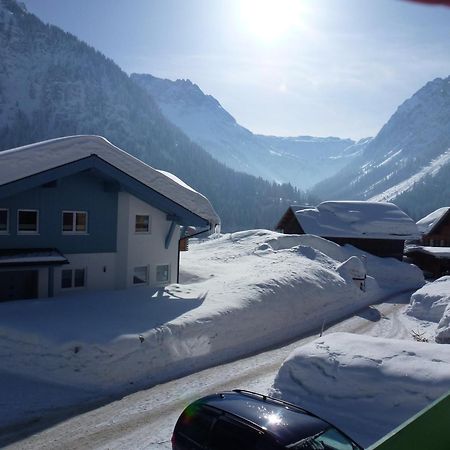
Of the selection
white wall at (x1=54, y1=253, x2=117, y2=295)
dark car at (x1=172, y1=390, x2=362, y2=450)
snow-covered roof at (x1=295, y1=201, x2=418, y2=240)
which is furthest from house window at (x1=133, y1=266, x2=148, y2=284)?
snow-covered roof at (x1=295, y1=201, x2=418, y2=240)

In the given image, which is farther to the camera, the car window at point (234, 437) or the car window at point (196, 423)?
the car window at point (196, 423)

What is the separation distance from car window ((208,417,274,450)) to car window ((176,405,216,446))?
197 millimetres

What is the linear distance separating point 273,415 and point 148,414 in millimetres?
4944

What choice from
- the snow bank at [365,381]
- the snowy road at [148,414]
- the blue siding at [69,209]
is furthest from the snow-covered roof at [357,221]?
the snow bank at [365,381]

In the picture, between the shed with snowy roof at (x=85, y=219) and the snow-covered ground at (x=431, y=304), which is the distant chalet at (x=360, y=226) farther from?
the shed with snowy roof at (x=85, y=219)

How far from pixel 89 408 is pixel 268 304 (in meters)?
10.6

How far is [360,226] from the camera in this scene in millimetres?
45969

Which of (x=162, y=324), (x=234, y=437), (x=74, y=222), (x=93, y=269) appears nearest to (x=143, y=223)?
(x=93, y=269)

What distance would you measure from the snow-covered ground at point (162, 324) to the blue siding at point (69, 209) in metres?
2.29

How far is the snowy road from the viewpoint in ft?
34.0

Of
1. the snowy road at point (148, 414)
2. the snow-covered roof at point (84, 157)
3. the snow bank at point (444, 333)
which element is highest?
the snow-covered roof at point (84, 157)

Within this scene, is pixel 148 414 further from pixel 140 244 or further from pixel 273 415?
pixel 140 244

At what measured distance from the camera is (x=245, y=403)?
8.59m

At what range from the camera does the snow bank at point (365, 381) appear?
34.6 feet
